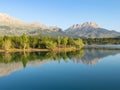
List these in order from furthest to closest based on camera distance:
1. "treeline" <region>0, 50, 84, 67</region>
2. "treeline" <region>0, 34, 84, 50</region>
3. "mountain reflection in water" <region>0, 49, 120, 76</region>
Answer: "treeline" <region>0, 34, 84, 50</region> → "treeline" <region>0, 50, 84, 67</region> → "mountain reflection in water" <region>0, 49, 120, 76</region>

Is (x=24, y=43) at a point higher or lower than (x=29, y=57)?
higher

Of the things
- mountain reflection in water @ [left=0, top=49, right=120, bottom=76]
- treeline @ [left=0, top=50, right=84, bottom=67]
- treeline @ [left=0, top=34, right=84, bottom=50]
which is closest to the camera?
mountain reflection in water @ [left=0, top=49, right=120, bottom=76]

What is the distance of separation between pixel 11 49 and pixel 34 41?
15650mm

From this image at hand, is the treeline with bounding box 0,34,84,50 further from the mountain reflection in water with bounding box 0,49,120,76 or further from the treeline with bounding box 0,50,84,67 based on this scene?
the mountain reflection in water with bounding box 0,49,120,76

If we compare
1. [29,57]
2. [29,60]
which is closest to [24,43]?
[29,57]

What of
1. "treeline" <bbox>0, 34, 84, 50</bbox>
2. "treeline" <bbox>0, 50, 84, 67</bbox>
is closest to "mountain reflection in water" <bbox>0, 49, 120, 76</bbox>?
"treeline" <bbox>0, 50, 84, 67</bbox>

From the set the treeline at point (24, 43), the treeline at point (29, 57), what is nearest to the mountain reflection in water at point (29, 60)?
the treeline at point (29, 57)

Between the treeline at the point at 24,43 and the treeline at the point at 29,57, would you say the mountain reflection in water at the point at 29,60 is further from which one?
the treeline at the point at 24,43

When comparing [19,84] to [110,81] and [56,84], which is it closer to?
[56,84]

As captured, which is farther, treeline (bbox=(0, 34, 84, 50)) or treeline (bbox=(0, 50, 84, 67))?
treeline (bbox=(0, 34, 84, 50))

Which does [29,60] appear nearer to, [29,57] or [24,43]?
[29,57]

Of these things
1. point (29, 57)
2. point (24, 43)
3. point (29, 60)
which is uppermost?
point (24, 43)

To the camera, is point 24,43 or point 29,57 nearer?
point 29,57

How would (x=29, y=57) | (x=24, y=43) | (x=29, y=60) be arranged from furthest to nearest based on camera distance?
1. (x=24, y=43)
2. (x=29, y=57)
3. (x=29, y=60)
